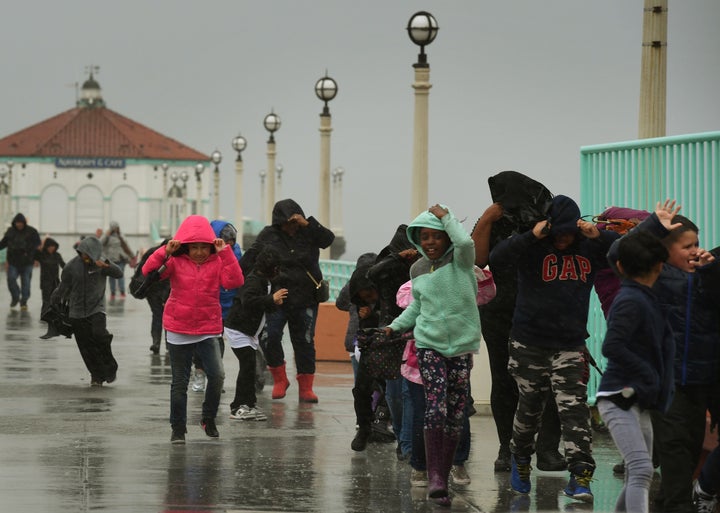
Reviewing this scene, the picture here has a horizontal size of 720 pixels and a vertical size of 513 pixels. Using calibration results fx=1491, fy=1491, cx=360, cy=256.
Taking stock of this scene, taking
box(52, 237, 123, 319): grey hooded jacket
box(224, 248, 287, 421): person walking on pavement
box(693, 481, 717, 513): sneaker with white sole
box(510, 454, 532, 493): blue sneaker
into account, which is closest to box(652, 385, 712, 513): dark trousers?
box(693, 481, 717, 513): sneaker with white sole

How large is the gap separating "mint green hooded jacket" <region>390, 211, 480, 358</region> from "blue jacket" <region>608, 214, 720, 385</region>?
50.7 inches

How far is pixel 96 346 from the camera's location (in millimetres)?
16359

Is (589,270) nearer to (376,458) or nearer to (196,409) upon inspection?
(376,458)

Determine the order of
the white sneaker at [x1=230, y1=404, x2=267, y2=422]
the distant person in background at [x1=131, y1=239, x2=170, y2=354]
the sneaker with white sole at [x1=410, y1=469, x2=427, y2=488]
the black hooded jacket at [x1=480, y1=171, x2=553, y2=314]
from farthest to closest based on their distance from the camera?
the distant person in background at [x1=131, y1=239, x2=170, y2=354] < the white sneaker at [x1=230, y1=404, x2=267, y2=422] < the sneaker with white sole at [x1=410, y1=469, x2=427, y2=488] < the black hooded jacket at [x1=480, y1=171, x2=553, y2=314]

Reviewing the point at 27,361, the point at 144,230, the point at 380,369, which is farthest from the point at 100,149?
the point at 380,369

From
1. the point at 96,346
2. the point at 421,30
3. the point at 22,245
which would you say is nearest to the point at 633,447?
the point at 96,346

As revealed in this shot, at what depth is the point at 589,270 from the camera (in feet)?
29.8

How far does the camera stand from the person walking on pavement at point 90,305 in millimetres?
16266

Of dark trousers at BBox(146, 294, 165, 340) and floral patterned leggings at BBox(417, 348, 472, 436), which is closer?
floral patterned leggings at BBox(417, 348, 472, 436)

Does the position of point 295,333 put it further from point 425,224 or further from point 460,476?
point 425,224

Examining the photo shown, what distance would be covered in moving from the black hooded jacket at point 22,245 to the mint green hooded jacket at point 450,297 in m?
22.0

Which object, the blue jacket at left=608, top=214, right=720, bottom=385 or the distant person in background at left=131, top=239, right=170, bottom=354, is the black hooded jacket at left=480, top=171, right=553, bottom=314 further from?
the distant person in background at left=131, top=239, right=170, bottom=354

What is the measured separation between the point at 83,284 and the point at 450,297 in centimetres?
815

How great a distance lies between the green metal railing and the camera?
10.4 meters
